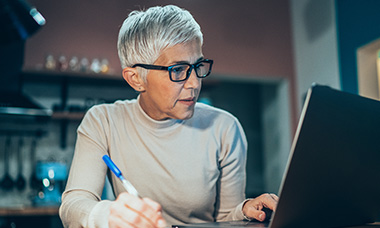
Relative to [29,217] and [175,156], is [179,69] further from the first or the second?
[29,217]

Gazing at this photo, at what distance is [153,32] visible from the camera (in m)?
0.99

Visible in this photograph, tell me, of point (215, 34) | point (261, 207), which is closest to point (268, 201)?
point (261, 207)

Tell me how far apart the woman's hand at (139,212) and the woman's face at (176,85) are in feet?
1.49

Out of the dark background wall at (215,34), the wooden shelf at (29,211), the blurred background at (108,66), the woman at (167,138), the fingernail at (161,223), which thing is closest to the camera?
the fingernail at (161,223)

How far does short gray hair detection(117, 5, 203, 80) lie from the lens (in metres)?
0.99

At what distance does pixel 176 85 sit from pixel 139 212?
19.2 inches

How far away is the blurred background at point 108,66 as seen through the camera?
120 inches

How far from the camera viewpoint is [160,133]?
3.73 ft

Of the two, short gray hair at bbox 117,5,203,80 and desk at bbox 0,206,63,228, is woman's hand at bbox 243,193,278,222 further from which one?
desk at bbox 0,206,63,228


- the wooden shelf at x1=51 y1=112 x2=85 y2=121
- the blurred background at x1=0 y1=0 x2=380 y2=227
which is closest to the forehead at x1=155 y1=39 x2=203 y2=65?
the blurred background at x1=0 y1=0 x2=380 y2=227

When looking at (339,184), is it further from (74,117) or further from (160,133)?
(74,117)

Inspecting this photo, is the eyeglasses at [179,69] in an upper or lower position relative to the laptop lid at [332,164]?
upper

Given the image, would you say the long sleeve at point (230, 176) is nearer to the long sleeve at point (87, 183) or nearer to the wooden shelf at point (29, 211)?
the long sleeve at point (87, 183)

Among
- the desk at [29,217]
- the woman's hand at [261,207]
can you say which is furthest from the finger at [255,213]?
the desk at [29,217]
